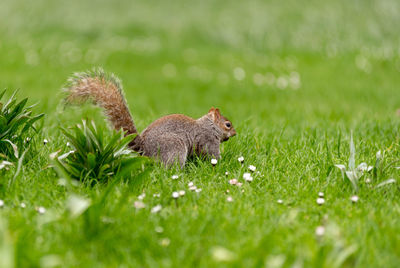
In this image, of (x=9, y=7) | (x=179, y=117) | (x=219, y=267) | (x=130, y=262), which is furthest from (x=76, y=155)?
(x=9, y=7)

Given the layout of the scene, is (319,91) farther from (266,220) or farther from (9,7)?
(9,7)

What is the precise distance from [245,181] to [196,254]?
41.9 inches

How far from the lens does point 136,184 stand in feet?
9.87

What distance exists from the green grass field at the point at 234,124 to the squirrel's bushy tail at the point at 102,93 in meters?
0.12

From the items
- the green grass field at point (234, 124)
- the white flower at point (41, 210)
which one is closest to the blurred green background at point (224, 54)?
the green grass field at point (234, 124)

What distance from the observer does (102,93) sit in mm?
3473

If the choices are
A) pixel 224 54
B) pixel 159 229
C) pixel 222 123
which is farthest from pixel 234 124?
pixel 224 54

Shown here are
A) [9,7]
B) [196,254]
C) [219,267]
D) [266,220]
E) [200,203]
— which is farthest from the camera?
[9,7]

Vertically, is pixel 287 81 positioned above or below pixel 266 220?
below

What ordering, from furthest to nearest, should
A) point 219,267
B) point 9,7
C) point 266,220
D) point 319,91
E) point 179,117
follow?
point 9,7, point 319,91, point 179,117, point 266,220, point 219,267

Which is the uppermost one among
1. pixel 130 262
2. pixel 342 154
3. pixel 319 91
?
pixel 130 262

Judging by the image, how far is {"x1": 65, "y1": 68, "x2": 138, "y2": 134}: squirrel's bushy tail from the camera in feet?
11.3

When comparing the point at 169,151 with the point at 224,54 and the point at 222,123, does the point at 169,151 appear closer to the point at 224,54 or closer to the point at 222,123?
the point at 222,123

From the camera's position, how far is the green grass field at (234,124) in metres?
2.29
